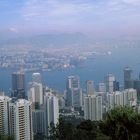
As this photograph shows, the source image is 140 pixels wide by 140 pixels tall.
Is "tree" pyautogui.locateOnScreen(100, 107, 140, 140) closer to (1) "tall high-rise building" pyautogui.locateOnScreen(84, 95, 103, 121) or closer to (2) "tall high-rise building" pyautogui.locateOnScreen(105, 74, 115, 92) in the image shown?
(1) "tall high-rise building" pyautogui.locateOnScreen(84, 95, 103, 121)

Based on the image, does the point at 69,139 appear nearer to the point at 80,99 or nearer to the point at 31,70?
the point at 80,99

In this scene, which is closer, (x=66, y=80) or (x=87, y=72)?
(x=66, y=80)

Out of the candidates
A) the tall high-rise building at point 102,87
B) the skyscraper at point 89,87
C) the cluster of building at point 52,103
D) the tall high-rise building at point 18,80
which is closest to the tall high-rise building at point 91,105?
the cluster of building at point 52,103

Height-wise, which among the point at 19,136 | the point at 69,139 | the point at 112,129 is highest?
the point at 112,129

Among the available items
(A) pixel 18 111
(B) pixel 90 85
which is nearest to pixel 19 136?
(A) pixel 18 111

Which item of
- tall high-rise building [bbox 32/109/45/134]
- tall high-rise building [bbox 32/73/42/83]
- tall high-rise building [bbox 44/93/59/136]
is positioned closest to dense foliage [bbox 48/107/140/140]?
tall high-rise building [bbox 32/109/45/134]

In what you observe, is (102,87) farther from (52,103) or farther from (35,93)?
(52,103)

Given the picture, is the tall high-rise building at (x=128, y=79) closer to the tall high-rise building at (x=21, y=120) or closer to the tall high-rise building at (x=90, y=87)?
the tall high-rise building at (x=90, y=87)

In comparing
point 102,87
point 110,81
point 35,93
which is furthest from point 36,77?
point 35,93
